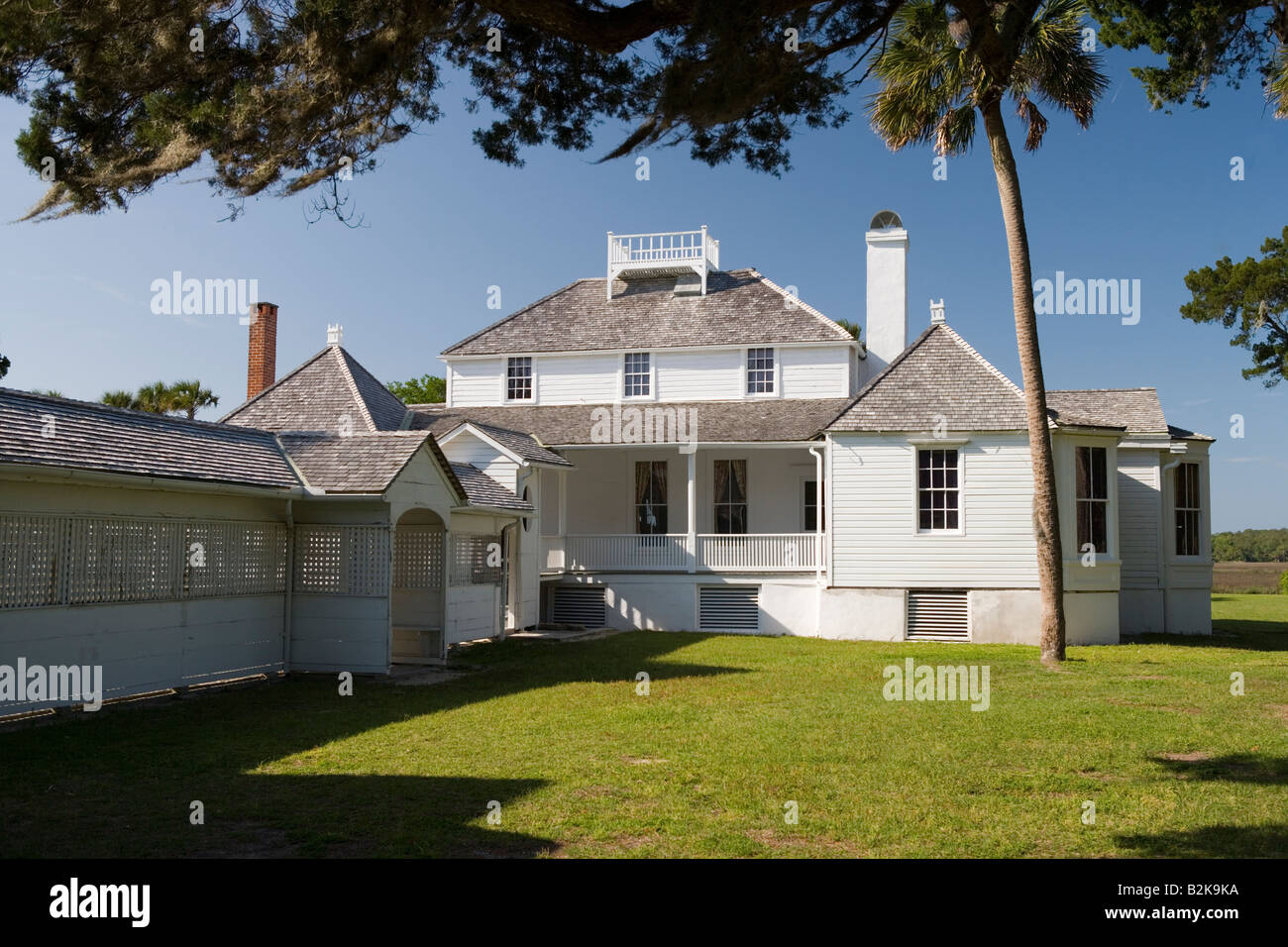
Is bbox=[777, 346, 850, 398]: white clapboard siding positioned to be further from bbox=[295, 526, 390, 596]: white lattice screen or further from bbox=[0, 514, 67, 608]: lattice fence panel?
bbox=[0, 514, 67, 608]: lattice fence panel

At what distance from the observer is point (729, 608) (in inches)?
976

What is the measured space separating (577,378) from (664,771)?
66.0ft

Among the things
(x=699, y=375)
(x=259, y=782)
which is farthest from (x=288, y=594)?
(x=699, y=375)

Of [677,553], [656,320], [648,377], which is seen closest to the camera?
[677,553]

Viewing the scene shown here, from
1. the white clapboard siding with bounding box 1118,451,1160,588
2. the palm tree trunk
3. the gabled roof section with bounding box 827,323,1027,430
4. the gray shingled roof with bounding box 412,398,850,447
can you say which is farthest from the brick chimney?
the white clapboard siding with bounding box 1118,451,1160,588

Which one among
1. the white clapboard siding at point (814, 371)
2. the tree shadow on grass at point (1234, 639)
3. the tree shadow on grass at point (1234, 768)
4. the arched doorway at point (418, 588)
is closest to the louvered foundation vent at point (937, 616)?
the tree shadow on grass at point (1234, 639)

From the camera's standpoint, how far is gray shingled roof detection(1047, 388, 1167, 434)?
24391mm

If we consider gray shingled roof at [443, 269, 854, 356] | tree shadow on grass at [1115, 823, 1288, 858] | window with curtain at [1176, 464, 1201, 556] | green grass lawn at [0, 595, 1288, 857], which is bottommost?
green grass lawn at [0, 595, 1288, 857]

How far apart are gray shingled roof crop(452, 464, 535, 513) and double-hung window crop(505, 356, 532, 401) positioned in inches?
261

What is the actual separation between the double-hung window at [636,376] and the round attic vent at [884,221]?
6737 mm

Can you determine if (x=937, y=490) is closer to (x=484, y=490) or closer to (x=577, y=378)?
(x=484, y=490)

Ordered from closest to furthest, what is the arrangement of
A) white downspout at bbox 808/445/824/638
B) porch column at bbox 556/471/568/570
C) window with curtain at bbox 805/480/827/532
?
white downspout at bbox 808/445/824/638, porch column at bbox 556/471/568/570, window with curtain at bbox 805/480/827/532
